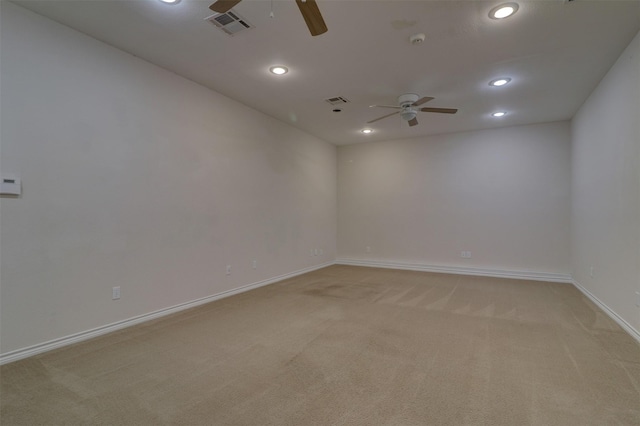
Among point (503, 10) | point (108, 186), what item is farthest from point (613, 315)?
point (108, 186)

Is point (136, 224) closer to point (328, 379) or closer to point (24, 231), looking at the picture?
point (24, 231)

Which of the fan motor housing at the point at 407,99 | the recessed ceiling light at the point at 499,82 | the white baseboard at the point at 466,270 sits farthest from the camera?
the white baseboard at the point at 466,270

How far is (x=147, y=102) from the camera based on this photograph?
337cm

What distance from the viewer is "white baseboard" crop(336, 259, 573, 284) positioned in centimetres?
537

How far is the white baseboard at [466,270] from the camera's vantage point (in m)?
5.37

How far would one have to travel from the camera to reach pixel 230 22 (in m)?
2.62

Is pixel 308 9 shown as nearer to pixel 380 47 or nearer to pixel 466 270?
pixel 380 47

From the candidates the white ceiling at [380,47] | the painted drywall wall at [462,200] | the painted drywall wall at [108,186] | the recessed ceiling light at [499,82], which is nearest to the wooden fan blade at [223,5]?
the white ceiling at [380,47]

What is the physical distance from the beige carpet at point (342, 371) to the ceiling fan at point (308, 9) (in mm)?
2351

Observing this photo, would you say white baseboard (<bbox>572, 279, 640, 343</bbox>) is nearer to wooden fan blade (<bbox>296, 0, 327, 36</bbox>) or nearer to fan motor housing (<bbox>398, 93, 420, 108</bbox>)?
fan motor housing (<bbox>398, 93, 420, 108</bbox>)

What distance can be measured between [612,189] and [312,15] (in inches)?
149

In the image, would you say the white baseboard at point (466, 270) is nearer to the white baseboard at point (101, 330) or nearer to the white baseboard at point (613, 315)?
the white baseboard at point (613, 315)

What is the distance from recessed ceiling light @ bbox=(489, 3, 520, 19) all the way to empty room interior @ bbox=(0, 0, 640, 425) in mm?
16

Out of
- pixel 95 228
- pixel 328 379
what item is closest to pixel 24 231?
pixel 95 228
